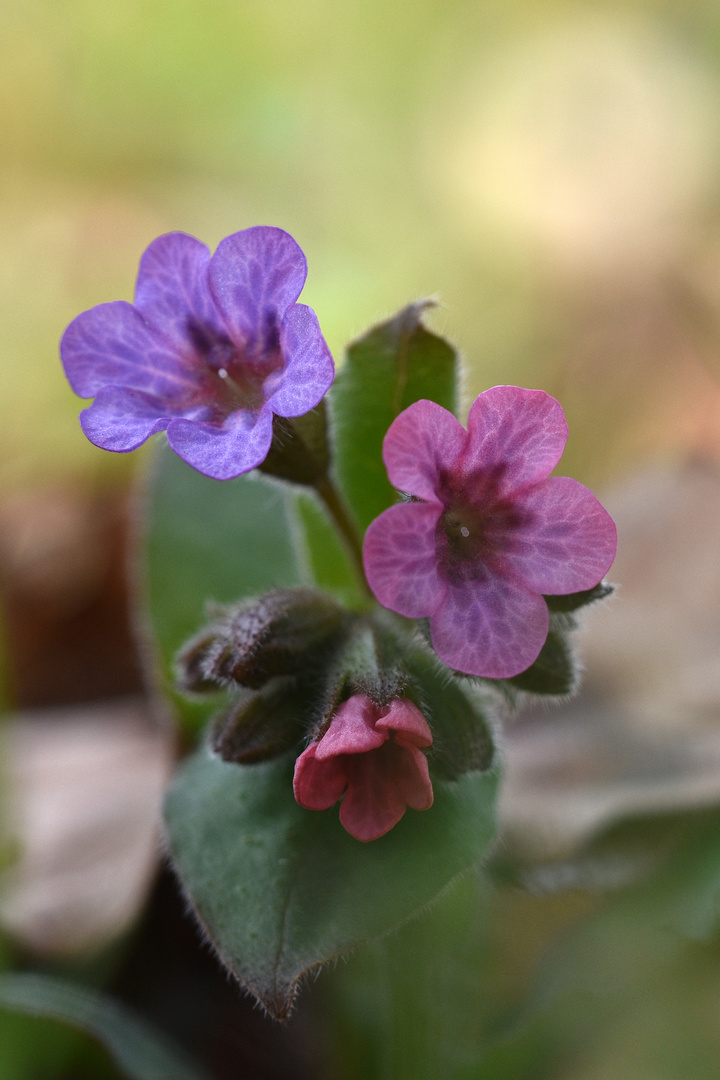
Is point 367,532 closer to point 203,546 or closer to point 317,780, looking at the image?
point 317,780

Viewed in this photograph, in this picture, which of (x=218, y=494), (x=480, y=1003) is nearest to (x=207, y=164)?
(x=218, y=494)

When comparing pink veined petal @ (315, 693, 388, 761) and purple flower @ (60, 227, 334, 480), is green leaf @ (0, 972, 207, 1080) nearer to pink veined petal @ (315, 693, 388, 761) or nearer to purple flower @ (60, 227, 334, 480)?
pink veined petal @ (315, 693, 388, 761)

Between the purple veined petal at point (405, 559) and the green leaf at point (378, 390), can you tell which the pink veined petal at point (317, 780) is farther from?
the green leaf at point (378, 390)

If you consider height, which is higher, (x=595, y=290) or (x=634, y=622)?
(x=595, y=290)

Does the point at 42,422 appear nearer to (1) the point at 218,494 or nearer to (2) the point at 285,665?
(1) the point at 218,494

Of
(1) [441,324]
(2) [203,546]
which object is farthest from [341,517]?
(1) [441,324]
